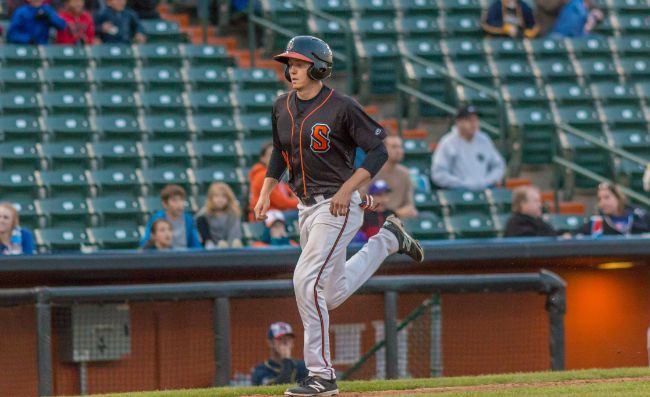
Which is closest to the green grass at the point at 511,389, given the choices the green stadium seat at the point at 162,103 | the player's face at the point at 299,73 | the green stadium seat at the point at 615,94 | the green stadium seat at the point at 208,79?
the player's face at the point at 299,73

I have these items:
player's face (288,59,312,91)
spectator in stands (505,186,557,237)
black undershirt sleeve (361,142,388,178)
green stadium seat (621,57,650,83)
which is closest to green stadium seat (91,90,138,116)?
spectator in stands (505,186,557,237)

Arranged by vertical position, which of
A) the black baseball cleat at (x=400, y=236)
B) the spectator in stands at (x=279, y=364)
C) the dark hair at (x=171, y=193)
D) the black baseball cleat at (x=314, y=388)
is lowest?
the black baseball cleat at (x=314, y=388)

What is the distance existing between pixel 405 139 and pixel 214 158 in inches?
77.7

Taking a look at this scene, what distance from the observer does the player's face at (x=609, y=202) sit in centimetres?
1105

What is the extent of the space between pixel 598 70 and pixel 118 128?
→ 5468 mm

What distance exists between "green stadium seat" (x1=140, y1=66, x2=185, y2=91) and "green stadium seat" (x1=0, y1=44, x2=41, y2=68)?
3.32 ft

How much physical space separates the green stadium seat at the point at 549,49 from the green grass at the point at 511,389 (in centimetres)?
773

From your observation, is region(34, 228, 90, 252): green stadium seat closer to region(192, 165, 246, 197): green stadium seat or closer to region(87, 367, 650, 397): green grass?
region(192, 165, 246, 197): green stadium seat

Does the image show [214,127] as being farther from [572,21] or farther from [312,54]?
[312,54]

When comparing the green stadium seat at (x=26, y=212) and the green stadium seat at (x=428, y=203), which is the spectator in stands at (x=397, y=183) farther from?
the green stadium seat at (x=26, y=212)

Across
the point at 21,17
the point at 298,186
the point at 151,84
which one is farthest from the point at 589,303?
the point at 21,17

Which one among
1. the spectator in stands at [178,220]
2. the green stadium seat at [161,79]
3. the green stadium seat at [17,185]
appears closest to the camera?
the spectator in stands at [178,220]

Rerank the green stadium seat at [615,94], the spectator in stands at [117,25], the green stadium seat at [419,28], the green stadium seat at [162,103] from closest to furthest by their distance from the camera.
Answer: the green stadium seat at [162,103] → the spectator in stands at [117,25] → the green stadium seat at [615,94] → the green stadium seat at [419,28]

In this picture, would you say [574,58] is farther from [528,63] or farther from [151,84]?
[151,84]
